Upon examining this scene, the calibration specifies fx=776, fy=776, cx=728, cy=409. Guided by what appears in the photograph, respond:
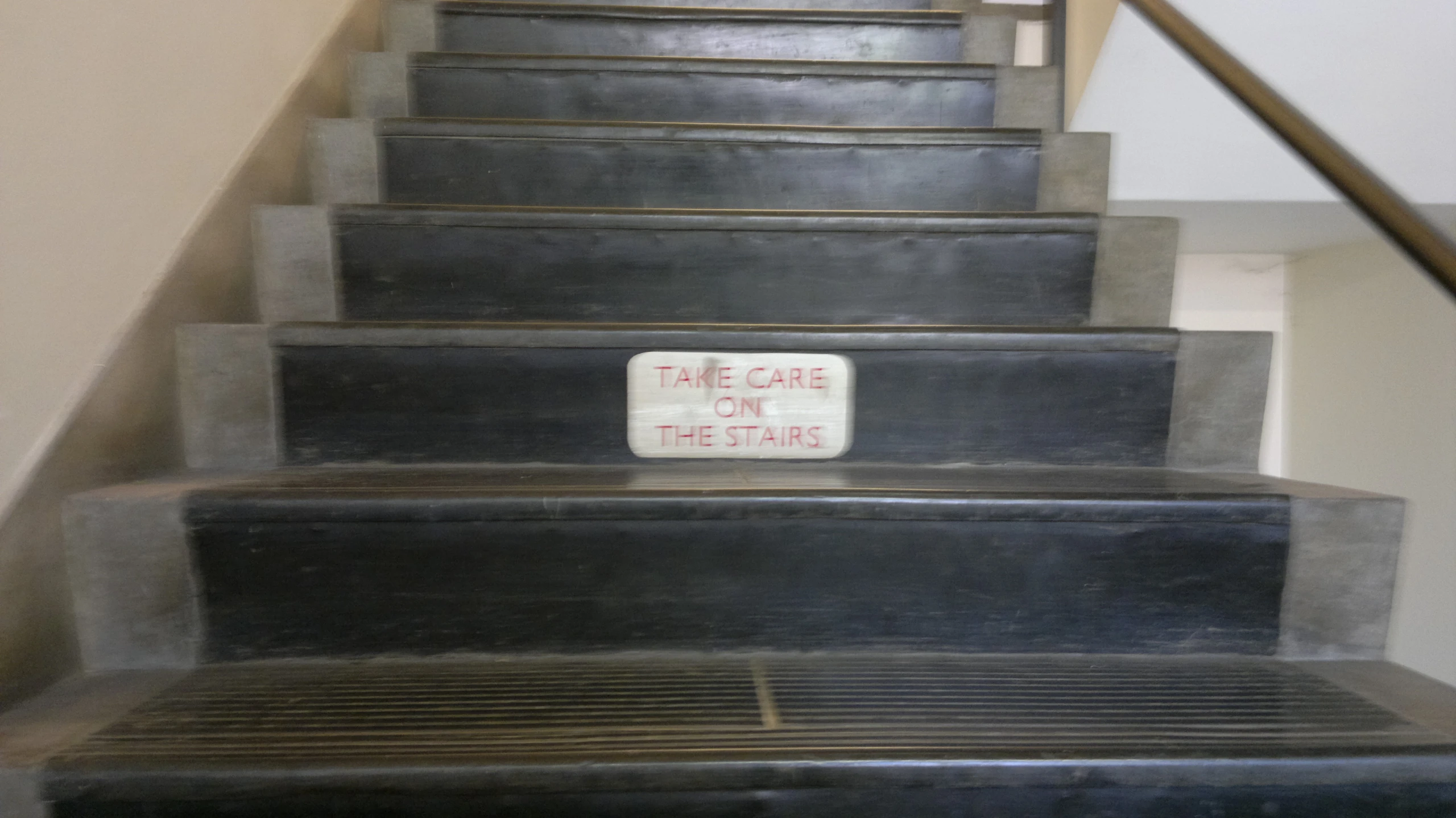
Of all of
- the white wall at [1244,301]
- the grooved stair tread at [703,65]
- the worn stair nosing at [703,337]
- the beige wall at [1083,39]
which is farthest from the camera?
the white wall at [1244,301]

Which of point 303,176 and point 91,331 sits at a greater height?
point 303,176

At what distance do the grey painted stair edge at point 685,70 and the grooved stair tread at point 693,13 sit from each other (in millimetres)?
228

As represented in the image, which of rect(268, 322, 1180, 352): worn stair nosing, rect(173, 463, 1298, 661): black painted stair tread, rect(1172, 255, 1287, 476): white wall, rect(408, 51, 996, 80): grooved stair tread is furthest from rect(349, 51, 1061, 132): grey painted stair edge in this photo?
rect(1172, 255, 1287, 476): white wall

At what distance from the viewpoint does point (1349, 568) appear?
756mm

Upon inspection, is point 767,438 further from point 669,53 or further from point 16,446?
point 669,53

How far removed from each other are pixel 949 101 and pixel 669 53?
559mm

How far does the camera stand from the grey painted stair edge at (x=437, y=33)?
4.91 ft

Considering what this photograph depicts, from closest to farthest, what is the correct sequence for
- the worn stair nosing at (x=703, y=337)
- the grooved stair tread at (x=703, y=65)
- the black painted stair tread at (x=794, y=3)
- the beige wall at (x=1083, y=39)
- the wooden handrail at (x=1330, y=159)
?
the wooden handrail at (x=1330, y=159) < the worn stair nosing at (x=703, y=337) < the grooved stair tread at (x=703, y=65) < the beige wall at (x=1083, y=39) < the black painted stair tread at (x=794, y=3)

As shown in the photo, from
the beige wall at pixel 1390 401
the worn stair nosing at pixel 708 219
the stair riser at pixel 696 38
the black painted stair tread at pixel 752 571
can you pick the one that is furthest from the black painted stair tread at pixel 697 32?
the beige wall at pixel 1390 401

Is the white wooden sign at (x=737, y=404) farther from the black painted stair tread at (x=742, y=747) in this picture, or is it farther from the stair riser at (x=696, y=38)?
the stair riser at (x=696, y=38)

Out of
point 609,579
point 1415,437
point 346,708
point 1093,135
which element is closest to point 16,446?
point 346,708

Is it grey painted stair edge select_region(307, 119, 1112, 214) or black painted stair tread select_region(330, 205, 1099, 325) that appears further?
grey painted stair edge select_region(307, 119, 1112, 214)

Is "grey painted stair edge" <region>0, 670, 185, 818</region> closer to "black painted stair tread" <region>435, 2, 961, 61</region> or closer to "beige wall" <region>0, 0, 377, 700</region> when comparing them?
"beige wall" <region>0, 0, 377, 700</region>

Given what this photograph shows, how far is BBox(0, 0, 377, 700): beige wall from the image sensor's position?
0.69m
